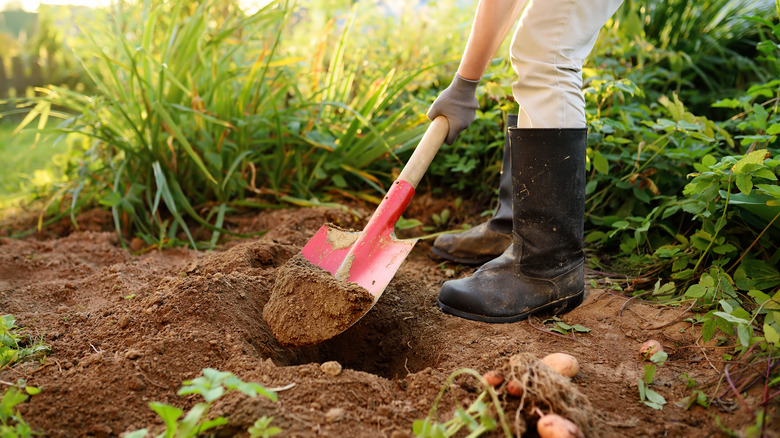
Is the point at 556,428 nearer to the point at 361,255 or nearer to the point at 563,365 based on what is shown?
the point at 563,365

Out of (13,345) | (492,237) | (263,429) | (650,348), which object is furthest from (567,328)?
(13,345)

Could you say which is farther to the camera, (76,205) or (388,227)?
(76,205)

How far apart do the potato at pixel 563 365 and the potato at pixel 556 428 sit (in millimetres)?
214

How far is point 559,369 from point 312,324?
625 millimetres

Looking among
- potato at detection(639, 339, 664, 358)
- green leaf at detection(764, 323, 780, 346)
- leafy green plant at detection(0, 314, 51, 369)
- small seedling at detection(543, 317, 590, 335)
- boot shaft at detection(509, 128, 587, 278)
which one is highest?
boot shaft at detection(509, 128, 587, 278)

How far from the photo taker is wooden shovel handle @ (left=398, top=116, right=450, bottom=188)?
1.62m

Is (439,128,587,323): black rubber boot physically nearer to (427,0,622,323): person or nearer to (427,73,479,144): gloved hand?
(427,0,622,323): person

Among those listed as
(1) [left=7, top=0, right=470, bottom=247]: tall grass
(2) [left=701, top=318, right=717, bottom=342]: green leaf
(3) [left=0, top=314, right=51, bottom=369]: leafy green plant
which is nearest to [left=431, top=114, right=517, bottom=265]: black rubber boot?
(1) [left=7, top=0, right=470, bottom=247]: tall grass

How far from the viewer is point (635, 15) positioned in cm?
303

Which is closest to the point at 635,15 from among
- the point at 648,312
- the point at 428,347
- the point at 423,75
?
the point at 423,75

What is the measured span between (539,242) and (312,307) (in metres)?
0.69

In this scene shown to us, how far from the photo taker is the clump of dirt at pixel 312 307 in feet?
4.42

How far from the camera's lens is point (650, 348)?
1291 mm

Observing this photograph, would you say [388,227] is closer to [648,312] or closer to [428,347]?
[428,347]
